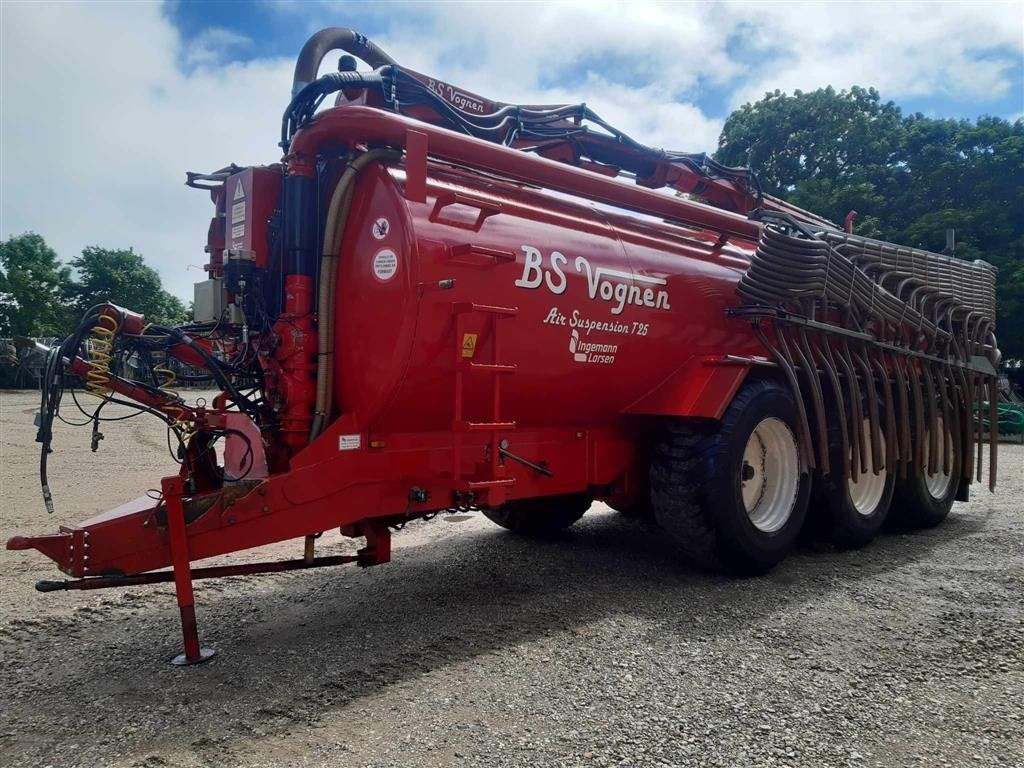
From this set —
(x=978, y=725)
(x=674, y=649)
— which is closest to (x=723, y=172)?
(x=674, y=649)

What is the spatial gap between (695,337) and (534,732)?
9.70ft

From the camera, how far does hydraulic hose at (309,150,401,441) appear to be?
12.8 feet

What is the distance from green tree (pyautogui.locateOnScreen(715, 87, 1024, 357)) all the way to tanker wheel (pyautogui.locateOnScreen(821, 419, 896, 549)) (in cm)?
1349

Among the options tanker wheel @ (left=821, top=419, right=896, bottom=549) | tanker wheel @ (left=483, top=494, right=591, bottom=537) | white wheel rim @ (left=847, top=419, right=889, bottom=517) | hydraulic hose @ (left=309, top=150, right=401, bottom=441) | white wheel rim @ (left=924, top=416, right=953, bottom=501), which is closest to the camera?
hydraulic hose @ (left=309, top=150, right=401, bottom=441)

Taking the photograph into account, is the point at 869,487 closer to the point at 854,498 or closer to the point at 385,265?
the point at 854,498

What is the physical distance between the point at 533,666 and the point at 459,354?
155 cm

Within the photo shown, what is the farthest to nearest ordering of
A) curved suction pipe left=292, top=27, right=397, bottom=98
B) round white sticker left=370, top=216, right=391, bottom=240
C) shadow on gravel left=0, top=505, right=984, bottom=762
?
1. curved suction pipe left=292, top=27, right=397, bottom=98
2. round white sticker left=370, top=216, right=391, bottom=240
3. shadow on gravel left=0, top=505, right=984, bottom=762

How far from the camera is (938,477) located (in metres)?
7.22

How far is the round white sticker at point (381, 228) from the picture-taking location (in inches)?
150

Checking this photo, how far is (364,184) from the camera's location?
3938 millimetres

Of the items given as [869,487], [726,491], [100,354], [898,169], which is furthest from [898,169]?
[100,354]

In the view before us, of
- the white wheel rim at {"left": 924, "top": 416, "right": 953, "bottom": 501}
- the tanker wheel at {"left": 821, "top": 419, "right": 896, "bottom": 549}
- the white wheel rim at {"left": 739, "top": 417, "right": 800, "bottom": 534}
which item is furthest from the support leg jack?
the white wheel rim at {"left": 924, "top": 416, "right": 953, "bottom": 501}

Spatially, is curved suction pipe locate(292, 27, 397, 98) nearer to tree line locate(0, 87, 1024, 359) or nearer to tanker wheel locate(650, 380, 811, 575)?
tanker wheel locate(650, 380, 811, 575)

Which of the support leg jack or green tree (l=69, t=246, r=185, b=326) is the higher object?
green tree (l=69, t=246, r=185, b=326)
